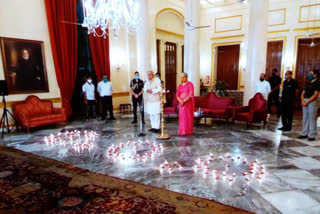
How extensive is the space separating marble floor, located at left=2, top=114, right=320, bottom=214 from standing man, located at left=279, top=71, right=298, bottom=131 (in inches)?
12.3

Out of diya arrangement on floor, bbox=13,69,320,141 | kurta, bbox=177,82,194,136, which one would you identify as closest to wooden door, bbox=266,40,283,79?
diya arrangement on floor, bbox=13,69,320,141

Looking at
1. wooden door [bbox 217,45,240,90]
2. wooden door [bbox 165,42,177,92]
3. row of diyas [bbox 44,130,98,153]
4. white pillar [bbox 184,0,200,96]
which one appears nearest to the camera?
row of diyas [bbox 44,130,98,153]

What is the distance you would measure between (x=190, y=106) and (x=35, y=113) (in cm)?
454

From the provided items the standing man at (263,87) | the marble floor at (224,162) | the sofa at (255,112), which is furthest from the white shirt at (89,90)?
the standing man at (263,87)

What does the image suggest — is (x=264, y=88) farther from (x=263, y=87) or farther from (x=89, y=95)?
(x=89, y=95)

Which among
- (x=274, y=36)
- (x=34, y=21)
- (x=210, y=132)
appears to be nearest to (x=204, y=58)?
(x=274, y=36)

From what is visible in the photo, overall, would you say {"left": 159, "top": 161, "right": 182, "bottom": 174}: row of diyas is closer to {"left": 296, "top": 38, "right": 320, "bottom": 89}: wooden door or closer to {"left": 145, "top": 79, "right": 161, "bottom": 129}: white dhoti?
{"left": 145, "top": 79, "right": 161, "bottom": 129}: white dhoti

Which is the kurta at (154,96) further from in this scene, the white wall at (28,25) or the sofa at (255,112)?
the white wall at (28,25)

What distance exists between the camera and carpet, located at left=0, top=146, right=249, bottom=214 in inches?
86.8

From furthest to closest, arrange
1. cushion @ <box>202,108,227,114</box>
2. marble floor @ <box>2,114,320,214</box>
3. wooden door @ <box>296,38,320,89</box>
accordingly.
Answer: wooden door @ <box>296,38,320,89</box>
cushion @ <box>202,108,227,114</box>
marble floor @ <box>2,114,320,214</box>

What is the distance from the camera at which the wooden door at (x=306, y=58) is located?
31.3 feet

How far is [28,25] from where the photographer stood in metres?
5.89

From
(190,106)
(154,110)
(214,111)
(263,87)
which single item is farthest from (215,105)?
(154,110)

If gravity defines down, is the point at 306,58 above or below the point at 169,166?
above
